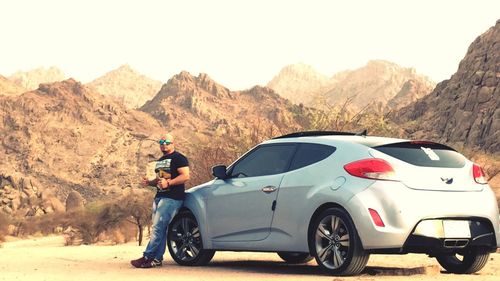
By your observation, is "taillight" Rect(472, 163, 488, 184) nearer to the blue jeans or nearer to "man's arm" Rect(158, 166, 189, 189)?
"man's arm" Rect(158, 166, 189, 189)

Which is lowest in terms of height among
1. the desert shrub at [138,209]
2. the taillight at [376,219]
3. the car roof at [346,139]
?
the desert shrub at [138,209]

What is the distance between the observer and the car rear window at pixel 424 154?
970 cm

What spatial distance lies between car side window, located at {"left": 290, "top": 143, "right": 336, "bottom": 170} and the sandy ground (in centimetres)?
129

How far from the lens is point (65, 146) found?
454ft

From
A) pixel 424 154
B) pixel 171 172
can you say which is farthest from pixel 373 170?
pixel 171 172

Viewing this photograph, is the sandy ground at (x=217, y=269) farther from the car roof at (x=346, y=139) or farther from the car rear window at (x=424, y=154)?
the car roof at (x=346, y=139)

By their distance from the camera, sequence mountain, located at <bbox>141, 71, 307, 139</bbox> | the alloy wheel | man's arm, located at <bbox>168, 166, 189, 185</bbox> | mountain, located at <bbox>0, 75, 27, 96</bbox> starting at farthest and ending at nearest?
mountain, located at <bbox>141, 71, 307, 139</bbox>
mountain, located at <bbox>0, 75, 27, 96</bbox>
man's arm, located at <bbox>168, 166, 189, 185</bbox>
the alloy wheel

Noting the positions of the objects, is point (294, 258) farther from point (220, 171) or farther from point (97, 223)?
point (97, 223)

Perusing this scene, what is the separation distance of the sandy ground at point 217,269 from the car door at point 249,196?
1.67 ft

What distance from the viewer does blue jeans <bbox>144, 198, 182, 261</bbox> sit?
11570 millimetres

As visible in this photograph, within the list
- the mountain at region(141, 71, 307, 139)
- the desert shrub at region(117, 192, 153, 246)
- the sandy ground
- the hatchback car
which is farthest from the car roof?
the mountain at region(141, 71, 307, 139)

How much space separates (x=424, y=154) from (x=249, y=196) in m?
2.24

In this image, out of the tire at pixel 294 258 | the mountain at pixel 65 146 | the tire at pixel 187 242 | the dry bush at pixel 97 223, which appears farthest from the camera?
the mountain at pixel 65 146

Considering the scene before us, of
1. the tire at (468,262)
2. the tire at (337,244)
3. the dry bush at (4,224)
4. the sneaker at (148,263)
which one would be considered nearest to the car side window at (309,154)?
the tire at (337,244)
